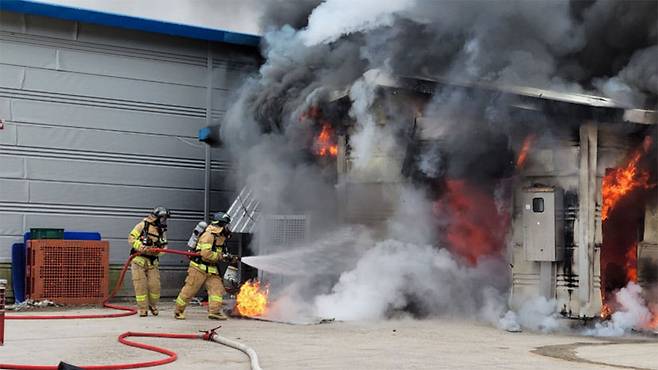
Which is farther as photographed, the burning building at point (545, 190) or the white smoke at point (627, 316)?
the burning building at point (545, 190)

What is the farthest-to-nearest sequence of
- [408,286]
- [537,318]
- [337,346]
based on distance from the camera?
[408,286]
[537,318]
[337,346]

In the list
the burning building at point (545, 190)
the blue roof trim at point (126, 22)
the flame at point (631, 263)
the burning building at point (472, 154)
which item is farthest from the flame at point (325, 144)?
the flame at point (631, 263)

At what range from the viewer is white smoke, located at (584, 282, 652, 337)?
12.0 m

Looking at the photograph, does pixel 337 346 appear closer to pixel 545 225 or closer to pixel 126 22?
pixel 545 225

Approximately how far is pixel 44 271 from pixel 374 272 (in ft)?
19.0

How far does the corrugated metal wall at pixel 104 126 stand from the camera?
1616 centimetres

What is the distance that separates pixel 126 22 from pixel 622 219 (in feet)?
31.6

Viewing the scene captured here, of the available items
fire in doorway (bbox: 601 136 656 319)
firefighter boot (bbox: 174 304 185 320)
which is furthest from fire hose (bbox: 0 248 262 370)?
fire in doorway (bbox: 601 136 656 319)

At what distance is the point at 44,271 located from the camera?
15.2 m

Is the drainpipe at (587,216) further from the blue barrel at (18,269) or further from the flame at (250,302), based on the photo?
the blue barrel at (18,269)

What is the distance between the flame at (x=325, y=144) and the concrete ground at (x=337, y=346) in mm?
3266

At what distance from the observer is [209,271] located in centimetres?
1292

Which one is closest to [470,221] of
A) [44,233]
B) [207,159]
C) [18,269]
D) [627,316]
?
[627,316]

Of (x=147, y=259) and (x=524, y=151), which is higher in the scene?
(x=524, y=151)
